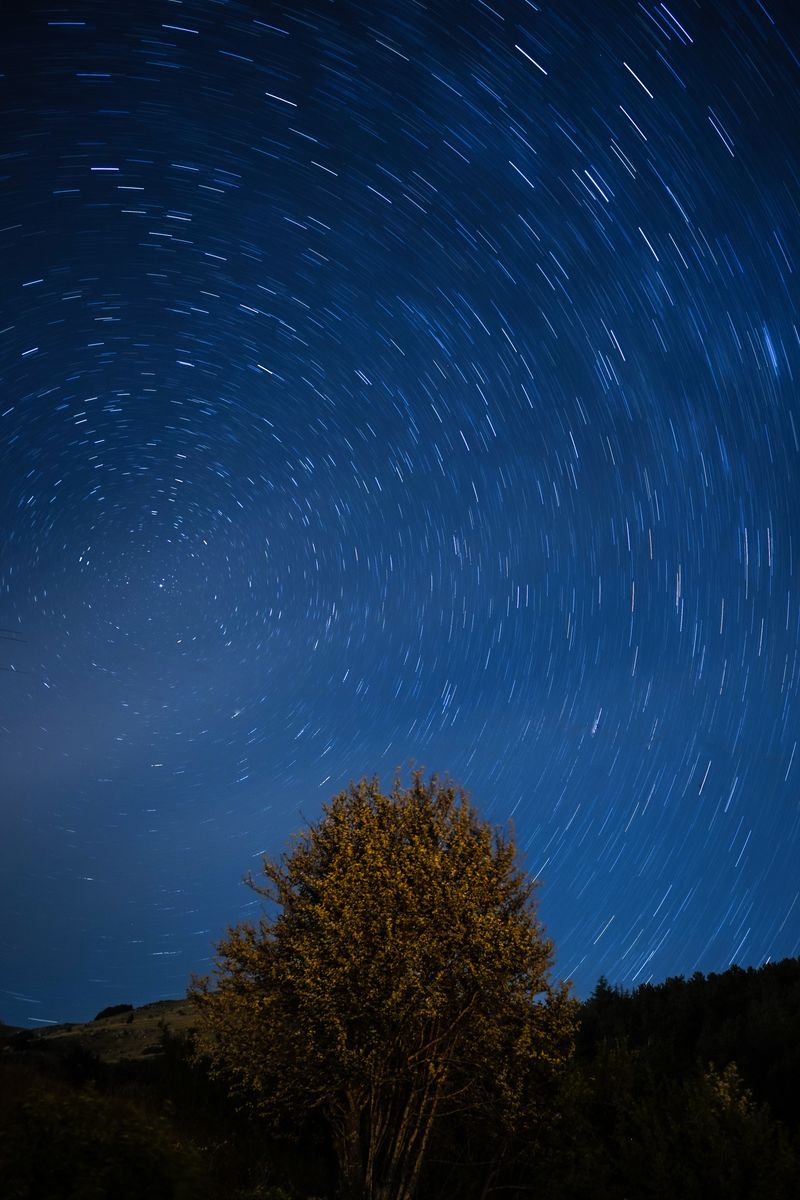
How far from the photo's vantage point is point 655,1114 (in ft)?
53.7

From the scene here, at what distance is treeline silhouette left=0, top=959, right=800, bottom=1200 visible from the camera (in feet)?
35.1

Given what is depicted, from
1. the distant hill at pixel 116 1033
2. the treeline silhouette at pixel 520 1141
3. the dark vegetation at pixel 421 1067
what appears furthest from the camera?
the distant hill at pixel 116 1033

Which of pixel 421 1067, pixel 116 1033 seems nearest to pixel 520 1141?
pixel 421 1067

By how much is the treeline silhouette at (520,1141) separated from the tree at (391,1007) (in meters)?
1.17

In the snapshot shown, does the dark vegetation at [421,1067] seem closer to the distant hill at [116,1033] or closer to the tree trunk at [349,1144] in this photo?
the tree trunk at [349,1144]

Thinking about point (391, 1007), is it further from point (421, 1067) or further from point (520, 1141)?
point (520, 1141)

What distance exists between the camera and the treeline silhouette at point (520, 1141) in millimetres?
10695

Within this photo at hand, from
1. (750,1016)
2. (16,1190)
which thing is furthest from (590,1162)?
(750,1016)

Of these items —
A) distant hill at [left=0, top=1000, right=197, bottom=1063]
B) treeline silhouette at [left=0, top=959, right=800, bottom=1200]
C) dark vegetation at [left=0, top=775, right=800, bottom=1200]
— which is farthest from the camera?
distant hill at [left=0, top=1000, right=197, bottom=1063]

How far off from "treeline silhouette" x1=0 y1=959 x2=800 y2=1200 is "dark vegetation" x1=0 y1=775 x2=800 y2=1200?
0.20 ft

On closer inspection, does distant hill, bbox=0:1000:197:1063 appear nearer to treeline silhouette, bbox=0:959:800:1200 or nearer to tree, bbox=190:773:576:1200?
treeline silhouette, bbox=0:959:800:1200

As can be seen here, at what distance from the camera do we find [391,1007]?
599 inches

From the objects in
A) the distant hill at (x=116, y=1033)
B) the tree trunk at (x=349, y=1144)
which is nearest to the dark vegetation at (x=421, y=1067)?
the tree trunk at (x=349, y=1144)

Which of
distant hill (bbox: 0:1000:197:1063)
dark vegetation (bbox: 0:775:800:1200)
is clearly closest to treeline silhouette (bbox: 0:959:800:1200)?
dark vegetation (bbox: 0:775:800:1200)
